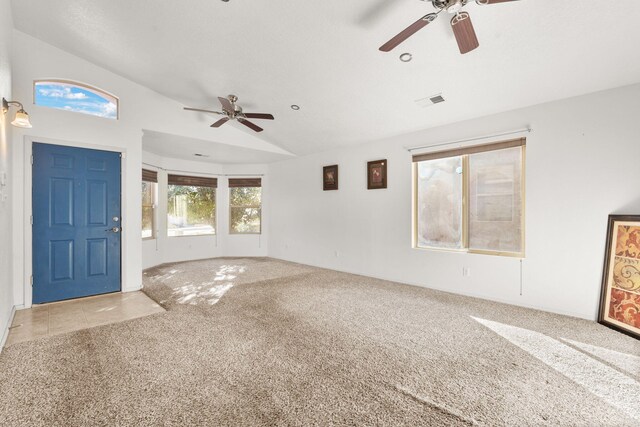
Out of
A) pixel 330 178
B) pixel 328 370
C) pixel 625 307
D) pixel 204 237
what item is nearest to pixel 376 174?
pixel 330 178

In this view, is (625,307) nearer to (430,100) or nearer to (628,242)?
(628,242)

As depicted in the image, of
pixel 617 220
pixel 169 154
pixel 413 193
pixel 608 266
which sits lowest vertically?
pixel 608 266

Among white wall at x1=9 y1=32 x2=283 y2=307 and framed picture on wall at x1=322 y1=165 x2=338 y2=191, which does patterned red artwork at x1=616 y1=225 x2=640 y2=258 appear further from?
white wall at x1=9 y1=32 x2=283 y2=307

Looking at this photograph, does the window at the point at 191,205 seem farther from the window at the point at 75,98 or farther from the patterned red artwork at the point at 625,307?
the patterned red artwork at the point at 625,307

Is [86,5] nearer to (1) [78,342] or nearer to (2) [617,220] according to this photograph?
(1) [78,342]

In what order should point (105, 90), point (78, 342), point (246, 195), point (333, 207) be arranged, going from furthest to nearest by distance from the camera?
point (246, 195) → point (333, 207) → point (105, 90) → point (78, 342)

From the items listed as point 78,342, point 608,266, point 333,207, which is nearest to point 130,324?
point 78,342

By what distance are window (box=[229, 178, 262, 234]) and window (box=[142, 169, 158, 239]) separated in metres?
1.87

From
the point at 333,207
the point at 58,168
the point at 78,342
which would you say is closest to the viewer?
the point at 78,342

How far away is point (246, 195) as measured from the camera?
7.64 m

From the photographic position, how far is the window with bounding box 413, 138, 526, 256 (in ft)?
12.5

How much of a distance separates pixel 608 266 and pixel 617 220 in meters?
0.51

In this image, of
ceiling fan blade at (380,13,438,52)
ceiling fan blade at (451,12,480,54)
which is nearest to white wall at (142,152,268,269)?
ceiling fan blade at (380,13,438,52)

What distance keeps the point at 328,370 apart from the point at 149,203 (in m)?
5.64
